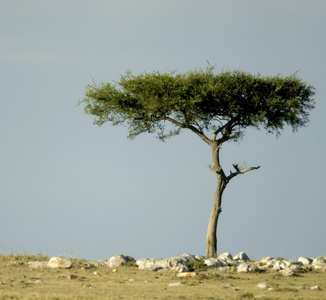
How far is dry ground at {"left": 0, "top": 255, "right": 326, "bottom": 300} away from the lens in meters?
17.8

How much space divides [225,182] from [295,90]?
7.48 metres

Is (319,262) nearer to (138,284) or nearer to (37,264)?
(138,284)

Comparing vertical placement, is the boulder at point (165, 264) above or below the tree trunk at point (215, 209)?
below

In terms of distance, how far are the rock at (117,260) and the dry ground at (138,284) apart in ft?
2.02

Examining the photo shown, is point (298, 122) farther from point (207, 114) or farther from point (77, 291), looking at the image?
point (77, 291)

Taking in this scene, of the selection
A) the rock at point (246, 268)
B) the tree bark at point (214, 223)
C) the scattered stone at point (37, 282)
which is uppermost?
the tree bark at point (214, 223)

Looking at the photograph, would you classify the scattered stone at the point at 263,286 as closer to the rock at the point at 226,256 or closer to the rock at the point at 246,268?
the rock at the point at 246,268

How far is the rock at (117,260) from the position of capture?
2536cm

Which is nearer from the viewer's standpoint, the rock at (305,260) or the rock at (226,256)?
the rock at (226,256)

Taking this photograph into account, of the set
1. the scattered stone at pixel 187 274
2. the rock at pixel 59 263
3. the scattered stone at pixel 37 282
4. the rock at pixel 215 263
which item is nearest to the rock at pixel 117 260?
the rock at pixel 59 263

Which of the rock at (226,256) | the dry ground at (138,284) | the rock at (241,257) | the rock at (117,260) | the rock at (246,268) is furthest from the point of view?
the rock at (241,257)

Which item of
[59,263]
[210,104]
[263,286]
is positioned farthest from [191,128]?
[263,286]

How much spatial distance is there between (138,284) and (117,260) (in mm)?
5482

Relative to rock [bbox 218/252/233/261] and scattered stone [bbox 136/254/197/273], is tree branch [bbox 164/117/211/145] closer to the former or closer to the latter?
rock [bbox 218/252/233/261]
